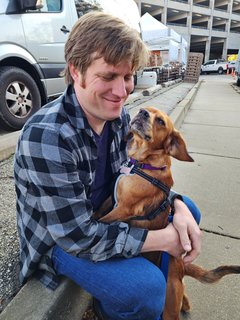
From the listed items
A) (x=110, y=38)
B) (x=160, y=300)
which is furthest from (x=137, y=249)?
(x=110, y=38)

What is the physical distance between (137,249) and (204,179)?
99.2 inches

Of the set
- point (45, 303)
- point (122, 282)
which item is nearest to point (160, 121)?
point (122, 282)

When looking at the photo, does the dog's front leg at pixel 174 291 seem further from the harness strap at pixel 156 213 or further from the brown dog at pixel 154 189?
the harness strap at pixel 156 213

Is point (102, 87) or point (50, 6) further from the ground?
point (50, 6)

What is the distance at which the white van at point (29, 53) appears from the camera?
3.65 meters

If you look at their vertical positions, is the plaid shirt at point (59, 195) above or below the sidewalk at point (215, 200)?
above

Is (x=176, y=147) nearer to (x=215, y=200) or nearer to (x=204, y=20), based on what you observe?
(x=215, y=200)

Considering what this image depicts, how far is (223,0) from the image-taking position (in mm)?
50875

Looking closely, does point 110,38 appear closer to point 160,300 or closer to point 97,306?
point 160,300

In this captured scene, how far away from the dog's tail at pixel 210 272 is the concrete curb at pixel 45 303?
648mm

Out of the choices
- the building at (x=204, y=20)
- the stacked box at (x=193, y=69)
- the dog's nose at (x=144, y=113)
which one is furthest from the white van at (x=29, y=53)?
the building at (x=204, y=20)

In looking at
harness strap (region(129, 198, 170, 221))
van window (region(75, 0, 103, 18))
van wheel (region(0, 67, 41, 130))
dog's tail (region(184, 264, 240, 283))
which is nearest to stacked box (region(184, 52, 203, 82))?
van window (region(75, 0, 103, 18))

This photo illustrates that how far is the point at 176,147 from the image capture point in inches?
77.6

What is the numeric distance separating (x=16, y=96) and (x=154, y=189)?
264 centimetres
